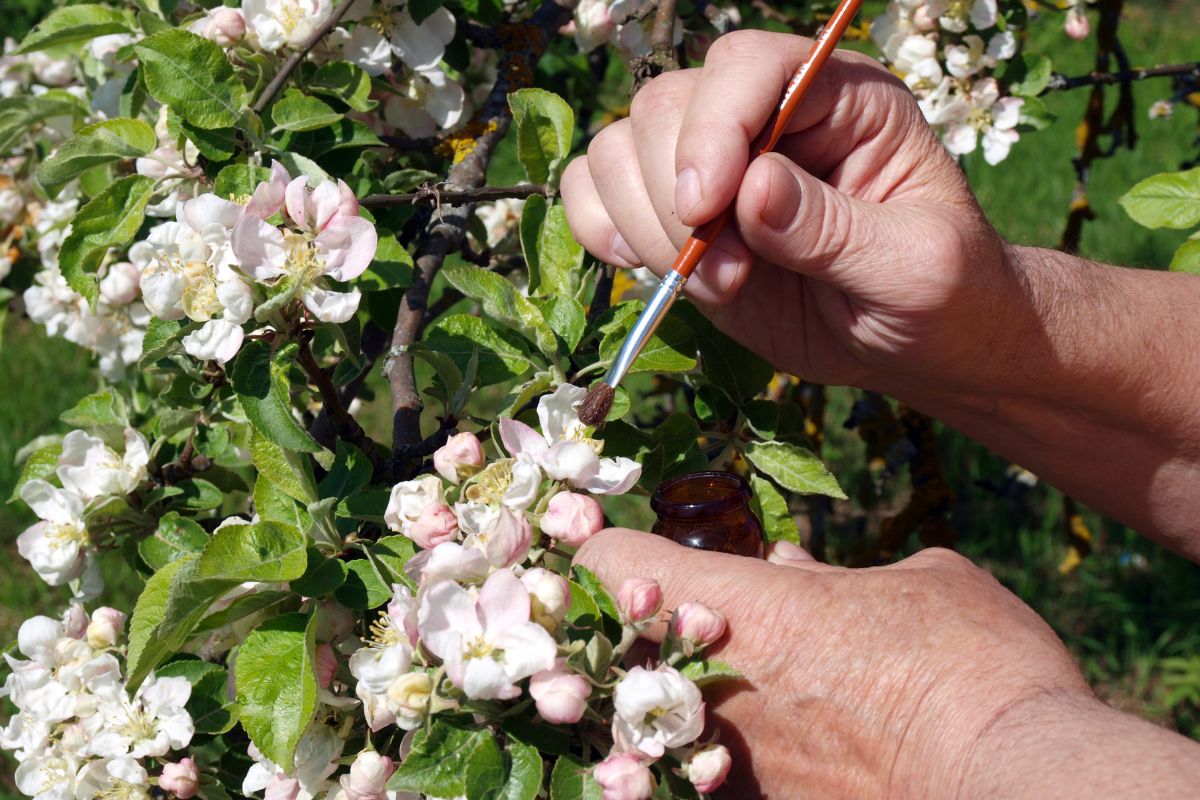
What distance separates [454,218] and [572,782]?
953mm

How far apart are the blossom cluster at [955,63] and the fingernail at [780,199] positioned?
930 mm

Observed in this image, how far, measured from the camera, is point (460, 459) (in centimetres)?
124

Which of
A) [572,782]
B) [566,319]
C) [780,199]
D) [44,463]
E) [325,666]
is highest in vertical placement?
[780,199]

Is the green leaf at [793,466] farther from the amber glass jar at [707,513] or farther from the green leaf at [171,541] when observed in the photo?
the green leaf at [171,541]

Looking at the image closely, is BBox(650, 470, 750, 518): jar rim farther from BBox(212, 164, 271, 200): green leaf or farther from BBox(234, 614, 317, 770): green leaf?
BBox(212, 164, 271, 200): green leaf

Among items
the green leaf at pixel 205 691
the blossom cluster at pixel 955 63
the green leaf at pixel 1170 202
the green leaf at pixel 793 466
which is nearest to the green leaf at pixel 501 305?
the green leaf at pixel 793 466

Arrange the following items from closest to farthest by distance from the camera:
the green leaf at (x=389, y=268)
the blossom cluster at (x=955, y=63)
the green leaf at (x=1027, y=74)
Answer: the green leaf at (x=389, y=268) → the blossom cluster at (x=955, y=63) → the green leaf at (x=1027, y=74)

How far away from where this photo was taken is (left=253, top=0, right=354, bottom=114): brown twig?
5.23 ft

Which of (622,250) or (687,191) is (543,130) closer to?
(622,250)

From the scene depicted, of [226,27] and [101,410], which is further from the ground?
[226,27]

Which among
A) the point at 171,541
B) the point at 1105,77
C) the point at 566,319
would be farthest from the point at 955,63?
the point at 171,541

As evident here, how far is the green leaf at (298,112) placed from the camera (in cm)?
156

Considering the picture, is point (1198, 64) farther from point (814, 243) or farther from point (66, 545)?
point (66, 545)

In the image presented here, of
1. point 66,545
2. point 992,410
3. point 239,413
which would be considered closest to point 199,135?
point 239,413
